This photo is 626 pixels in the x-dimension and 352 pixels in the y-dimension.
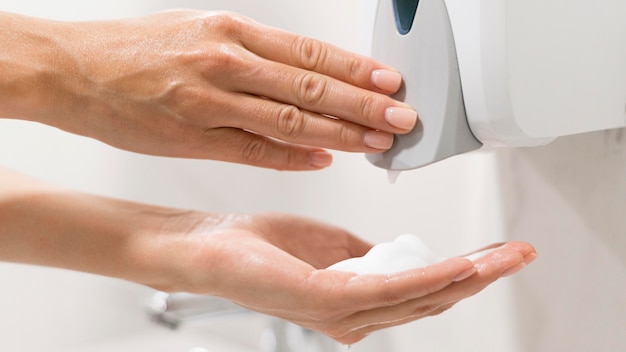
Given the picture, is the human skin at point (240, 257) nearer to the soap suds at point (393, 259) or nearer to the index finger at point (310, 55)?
the soap suds at point (393, 259)

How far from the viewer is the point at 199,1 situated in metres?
1.25

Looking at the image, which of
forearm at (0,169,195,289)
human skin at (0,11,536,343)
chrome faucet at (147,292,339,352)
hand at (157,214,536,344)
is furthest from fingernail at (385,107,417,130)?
chrome faucet at (147,292,339,352)

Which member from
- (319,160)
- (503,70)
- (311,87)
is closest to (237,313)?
(319,160)

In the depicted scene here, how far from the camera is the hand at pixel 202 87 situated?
59cm

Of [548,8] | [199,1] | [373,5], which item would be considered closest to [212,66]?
[373,5]

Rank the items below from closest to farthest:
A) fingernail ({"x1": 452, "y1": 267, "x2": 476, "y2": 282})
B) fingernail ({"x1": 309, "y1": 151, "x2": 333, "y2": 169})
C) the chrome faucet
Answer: fingernail ({"x1": 452, "y1": 267, "x2": 476, "y2": 282})
fingernail ({"x1": 309, "y1": 151, "x2": 333, "y2": 169})
the chrome faucet

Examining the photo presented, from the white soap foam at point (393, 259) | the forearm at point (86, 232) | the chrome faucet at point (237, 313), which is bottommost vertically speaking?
the chrome faucet at point (237, 313)

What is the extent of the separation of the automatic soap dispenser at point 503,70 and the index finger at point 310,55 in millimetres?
27

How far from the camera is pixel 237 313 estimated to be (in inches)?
39.8

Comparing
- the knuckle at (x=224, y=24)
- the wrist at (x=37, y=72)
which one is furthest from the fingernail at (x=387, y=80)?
the wrist at (x=37, y=72)

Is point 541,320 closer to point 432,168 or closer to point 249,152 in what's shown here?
point 432,168

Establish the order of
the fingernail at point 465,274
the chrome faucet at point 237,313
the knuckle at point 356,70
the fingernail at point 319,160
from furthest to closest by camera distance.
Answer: the chrome faucet at point 237,313, the fingernail at point 319,160, the knuckle at point 356,70, the fingernail at point 465,274

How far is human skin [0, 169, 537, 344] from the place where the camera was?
1.67 ft

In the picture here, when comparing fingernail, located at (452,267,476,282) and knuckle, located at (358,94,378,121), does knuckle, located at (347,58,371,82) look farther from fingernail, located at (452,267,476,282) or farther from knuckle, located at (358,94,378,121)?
fingernail, located at (452,267,476,282)
